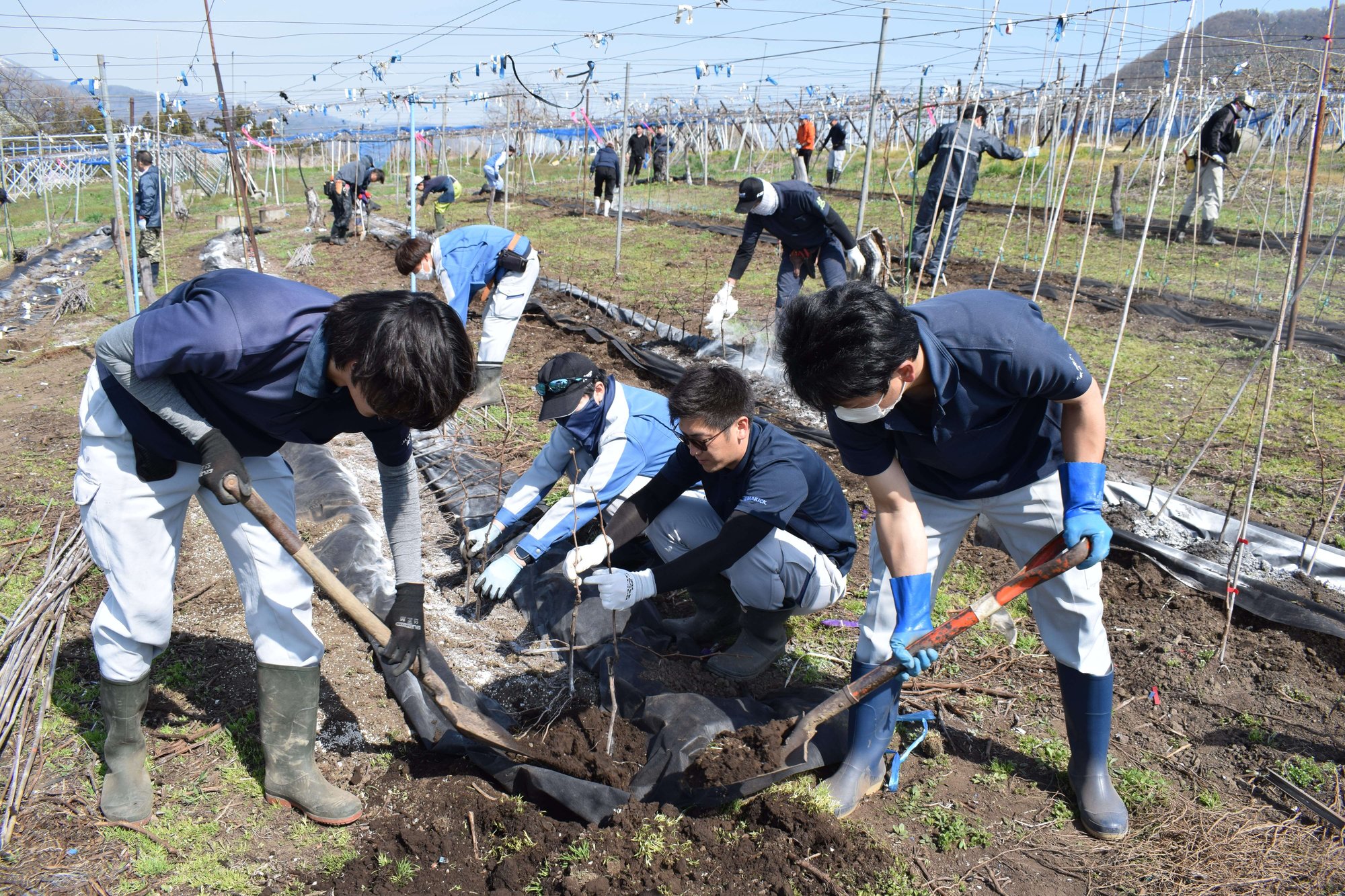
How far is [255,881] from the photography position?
6.90ft

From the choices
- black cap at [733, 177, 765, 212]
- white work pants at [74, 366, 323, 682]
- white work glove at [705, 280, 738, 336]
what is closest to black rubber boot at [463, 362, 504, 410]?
white work glove at [705, 280, 738, 336]

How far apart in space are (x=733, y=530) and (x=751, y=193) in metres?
3.35

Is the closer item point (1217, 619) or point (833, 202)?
point (1217, 619)

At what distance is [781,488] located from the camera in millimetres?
2680

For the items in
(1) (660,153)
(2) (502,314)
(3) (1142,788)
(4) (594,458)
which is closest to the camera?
(3) (1142,788)

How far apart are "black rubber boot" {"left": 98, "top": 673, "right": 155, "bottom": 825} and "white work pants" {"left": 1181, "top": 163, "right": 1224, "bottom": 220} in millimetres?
10705

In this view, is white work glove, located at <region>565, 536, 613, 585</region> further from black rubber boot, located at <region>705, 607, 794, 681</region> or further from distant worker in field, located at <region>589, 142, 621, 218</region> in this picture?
distant worker in field, located at <region>589, 142, 621, 218</region>

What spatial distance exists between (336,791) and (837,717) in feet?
4.44

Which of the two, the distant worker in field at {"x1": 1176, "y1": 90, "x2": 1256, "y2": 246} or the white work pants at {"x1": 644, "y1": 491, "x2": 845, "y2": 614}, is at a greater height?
the distant worker in field at {"x1": 1176, "y1": 90, "x2": 1256, "y2": 246}

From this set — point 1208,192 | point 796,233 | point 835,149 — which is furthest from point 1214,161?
point 835,149

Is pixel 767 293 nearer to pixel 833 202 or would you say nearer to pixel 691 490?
pixel 691 490

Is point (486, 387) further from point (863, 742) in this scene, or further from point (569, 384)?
point (863, 742)

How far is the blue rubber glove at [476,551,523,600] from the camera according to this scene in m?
3.13

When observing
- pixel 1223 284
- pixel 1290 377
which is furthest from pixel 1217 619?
pixel 1223 284
